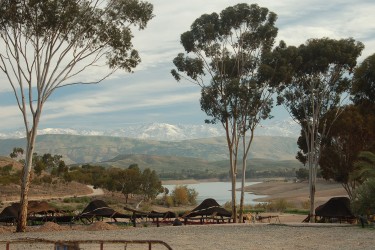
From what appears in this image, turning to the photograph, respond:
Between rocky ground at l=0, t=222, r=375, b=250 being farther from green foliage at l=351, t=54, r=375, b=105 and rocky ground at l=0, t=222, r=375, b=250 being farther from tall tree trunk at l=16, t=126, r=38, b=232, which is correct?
green foliage at l=351, t=54, r=375, b=105

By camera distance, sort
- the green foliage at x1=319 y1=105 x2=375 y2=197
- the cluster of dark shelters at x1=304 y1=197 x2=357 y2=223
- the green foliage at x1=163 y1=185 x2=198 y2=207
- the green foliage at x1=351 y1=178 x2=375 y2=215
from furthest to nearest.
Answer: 1. the green foliage at x1=163 y1=185 x2=198 y2=207
2. the green foliage at x1=319 y1=105 x2=375 y2=197
3. the cluster of dark shelters at x1=304 y1=197 x2=357 y2=223
4. the green foliage at x1=351 y1=178 x2=375 y2=215

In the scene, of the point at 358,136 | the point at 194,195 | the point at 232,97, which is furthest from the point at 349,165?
the point at 194,195

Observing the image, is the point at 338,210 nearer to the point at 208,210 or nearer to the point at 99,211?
the point at 208,210

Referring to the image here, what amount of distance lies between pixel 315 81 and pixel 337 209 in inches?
426

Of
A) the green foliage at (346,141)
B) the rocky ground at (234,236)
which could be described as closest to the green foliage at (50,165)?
the green foliage at (346,141)

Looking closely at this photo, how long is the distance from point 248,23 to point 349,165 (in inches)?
479

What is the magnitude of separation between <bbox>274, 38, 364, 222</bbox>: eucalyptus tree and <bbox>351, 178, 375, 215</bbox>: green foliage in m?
10.5

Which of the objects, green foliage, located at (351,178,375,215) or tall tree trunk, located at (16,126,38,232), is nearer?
green foliage, located at (351,178,375,215)

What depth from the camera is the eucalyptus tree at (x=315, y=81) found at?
120 ft

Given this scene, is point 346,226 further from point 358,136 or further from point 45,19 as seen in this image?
point 45,19

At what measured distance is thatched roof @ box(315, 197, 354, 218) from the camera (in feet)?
97.7

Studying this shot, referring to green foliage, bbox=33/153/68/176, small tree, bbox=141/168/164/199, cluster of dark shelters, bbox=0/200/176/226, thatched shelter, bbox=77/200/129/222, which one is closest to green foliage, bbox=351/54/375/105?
cluster of dark shelters, bbox=0/200/176/226

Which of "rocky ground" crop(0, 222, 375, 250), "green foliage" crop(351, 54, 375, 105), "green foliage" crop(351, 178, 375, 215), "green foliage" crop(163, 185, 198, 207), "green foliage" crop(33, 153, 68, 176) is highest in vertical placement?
A: "green foliage" crop(351, 54, 375, 105)

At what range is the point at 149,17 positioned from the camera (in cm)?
2888
